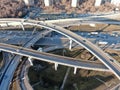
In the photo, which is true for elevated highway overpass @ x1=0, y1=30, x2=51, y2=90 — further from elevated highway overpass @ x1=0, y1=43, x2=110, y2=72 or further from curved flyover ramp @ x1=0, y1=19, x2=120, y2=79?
curved flyover ramp @ x1=0, y1=19, x2=120, y2=79

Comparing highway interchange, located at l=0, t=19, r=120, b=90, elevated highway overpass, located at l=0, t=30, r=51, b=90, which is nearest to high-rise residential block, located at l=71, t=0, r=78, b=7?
highway interchange, located at l=0, t=19, r=120, b=90

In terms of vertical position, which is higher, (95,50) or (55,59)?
(95,50)

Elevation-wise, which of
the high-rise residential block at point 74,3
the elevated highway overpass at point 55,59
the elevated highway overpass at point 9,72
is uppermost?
the high-rise residential block at point 74,3

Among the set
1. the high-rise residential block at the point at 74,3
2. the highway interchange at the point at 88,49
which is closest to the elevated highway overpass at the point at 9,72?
the highway interchange at the point at 88,49

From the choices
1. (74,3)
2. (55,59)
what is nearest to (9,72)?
(55,59)

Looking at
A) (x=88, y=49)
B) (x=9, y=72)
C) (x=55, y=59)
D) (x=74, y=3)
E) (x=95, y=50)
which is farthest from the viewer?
(x=74, y=3)

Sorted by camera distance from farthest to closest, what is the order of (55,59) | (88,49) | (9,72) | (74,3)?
(74,3) → (88,49) → (55,59) → (9,72)

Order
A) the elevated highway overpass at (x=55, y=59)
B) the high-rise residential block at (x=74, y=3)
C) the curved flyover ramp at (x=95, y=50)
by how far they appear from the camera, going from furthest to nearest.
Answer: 1. the high-rise residential block at (x=74, y=3)
2. the elevated highway overpass at (x=55, y=59)
3. the curved flyover ramp at (x=95, y=50)

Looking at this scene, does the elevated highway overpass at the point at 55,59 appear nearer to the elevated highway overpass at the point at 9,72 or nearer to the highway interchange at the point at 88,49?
the highway interchange at the point at 88,49

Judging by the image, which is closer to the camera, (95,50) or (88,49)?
(95,50)

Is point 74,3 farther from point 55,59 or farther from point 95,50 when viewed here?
point 55,59

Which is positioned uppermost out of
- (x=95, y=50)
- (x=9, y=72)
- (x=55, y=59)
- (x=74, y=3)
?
(x=74, y=3)

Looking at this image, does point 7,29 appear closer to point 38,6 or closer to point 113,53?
point 38,6
